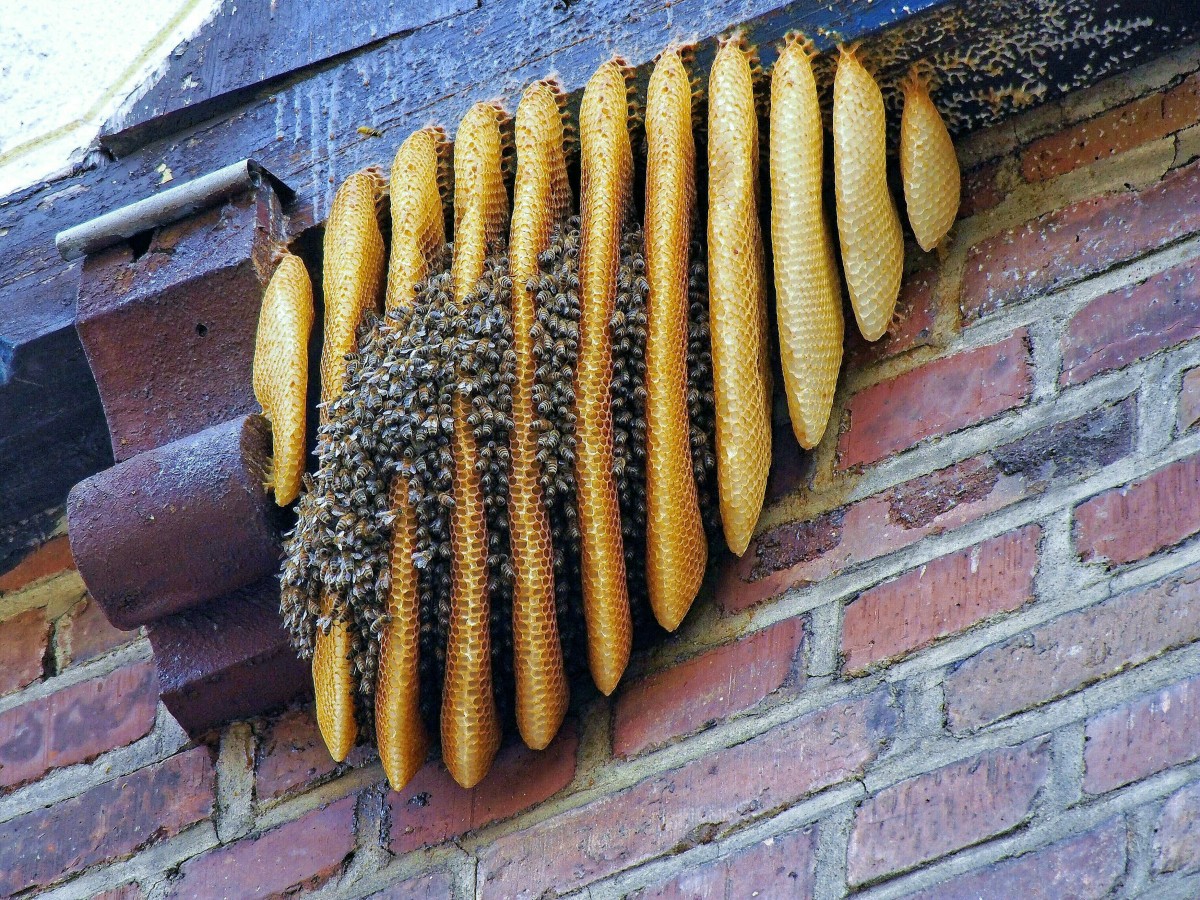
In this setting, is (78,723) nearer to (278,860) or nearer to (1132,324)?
(278,860)

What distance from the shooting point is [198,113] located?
1.80 m

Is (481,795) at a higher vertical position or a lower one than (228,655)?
lower

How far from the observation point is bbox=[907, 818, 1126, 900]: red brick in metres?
1.04

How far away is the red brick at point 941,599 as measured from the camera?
1238mm

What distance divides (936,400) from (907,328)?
10cm

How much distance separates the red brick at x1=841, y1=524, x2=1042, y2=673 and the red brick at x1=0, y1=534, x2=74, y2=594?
3.52ft

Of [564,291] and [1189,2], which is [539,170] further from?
[1189,2]

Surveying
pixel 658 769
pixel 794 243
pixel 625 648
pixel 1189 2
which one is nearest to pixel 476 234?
pixel 794 243

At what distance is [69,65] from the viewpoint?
1990 mm

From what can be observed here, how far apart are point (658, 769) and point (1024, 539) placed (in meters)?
0.40

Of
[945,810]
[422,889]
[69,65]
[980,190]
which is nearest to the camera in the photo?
[945,810]

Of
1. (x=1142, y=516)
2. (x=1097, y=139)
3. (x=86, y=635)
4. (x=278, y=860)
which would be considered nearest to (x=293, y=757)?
(x=278, y=860)

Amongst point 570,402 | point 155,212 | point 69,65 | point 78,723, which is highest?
point 69,65

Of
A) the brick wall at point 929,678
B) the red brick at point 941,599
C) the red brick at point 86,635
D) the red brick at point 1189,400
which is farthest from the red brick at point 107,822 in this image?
the red brick at point 1189,400
